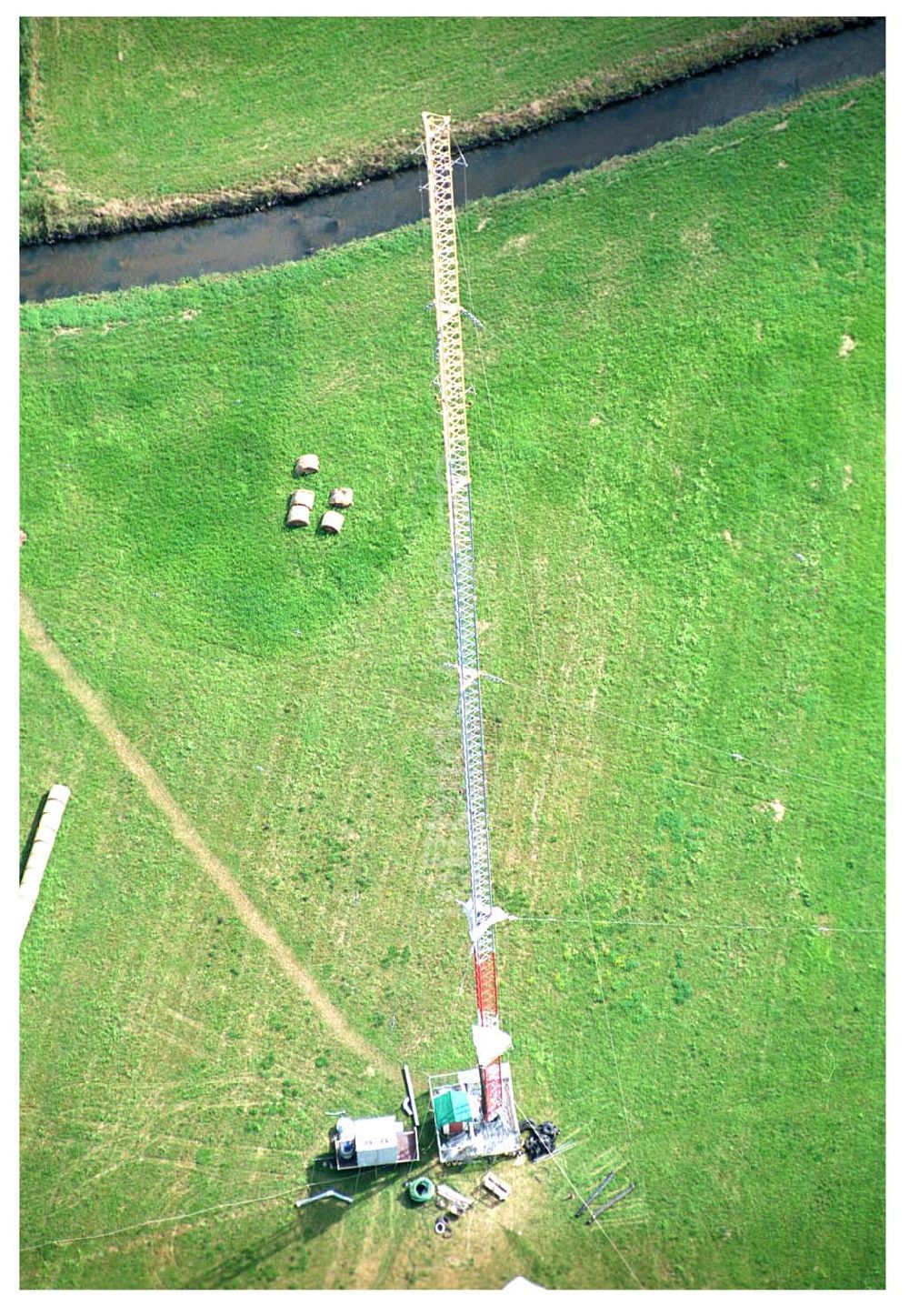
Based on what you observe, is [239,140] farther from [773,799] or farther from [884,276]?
[773,799]

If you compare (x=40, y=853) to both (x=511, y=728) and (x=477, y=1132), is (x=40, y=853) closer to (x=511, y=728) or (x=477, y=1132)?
(x=511, y=728)

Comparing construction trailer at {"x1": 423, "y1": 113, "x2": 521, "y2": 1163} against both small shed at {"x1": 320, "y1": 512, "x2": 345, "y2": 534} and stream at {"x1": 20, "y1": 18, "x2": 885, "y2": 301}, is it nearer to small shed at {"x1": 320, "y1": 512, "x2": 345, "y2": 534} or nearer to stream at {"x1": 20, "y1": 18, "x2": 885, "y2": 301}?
stream at {"x1": 20, "y1": 18, "x2": 885, "y2": 301}

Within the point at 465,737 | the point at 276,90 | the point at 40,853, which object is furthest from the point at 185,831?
the point at 276,90

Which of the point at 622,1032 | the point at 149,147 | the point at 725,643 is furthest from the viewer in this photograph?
the point at 149,147

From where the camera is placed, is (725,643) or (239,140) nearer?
(725,643)

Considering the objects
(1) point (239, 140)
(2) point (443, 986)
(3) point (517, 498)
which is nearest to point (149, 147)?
(1) point (239, 140)

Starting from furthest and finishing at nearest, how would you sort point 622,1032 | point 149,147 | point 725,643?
point 149,147
point 725,643
point 622,1032

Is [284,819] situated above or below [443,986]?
above

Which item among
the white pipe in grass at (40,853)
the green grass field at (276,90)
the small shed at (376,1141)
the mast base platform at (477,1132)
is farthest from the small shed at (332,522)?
the small shed at (376,1141)
